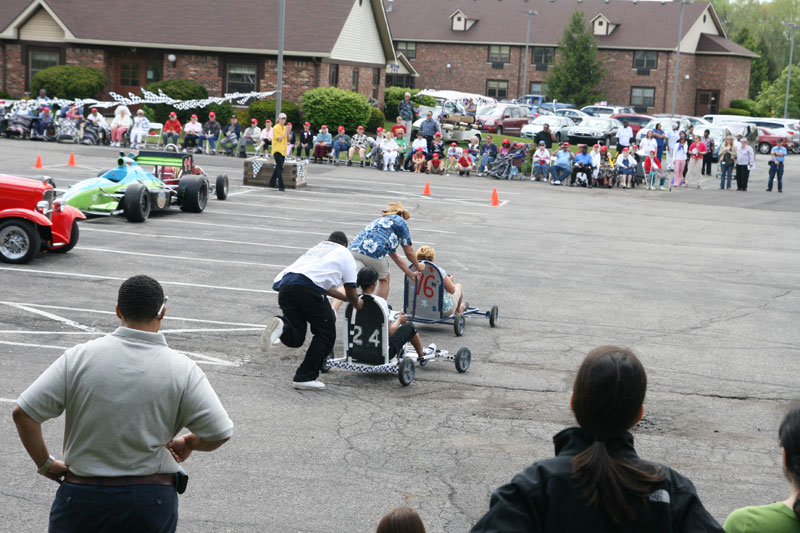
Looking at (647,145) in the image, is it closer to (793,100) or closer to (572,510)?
(572,510)

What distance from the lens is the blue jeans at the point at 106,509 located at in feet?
13.2

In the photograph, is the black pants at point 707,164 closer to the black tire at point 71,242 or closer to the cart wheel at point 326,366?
the black tire at point 71,242

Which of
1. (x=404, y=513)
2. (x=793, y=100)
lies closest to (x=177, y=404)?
(x=404, y=513)

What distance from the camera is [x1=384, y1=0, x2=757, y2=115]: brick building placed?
71.7 m

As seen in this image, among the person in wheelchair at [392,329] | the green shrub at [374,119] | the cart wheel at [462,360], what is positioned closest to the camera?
the person in wheelchair at [392,329]

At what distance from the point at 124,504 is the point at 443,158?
109 ft

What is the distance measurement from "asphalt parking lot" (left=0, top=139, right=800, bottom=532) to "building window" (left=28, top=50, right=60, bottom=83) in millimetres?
27736

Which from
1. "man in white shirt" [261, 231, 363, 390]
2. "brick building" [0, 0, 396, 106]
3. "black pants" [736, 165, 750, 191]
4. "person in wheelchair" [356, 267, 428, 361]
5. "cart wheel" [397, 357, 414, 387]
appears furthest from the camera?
"brick building" [0, 0, 396, 106]

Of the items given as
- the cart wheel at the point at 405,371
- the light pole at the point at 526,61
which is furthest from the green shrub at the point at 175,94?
the cart wheel at the point at 405,371

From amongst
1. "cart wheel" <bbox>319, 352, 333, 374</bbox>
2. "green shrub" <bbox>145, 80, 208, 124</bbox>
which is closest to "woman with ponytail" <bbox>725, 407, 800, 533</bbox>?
"cart wheel" <bbox>319, 352, 333, 374</bbox>

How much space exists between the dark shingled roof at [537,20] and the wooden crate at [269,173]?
48592mm

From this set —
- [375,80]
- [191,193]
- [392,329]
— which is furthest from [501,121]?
[392,329]

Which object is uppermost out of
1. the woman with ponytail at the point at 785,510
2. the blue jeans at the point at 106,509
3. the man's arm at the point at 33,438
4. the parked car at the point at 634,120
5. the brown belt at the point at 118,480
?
the parked car at the point at 634,120

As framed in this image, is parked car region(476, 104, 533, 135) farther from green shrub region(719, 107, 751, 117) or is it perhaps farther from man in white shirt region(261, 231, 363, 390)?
man in white shirt region(261, 231, 363, 390)
